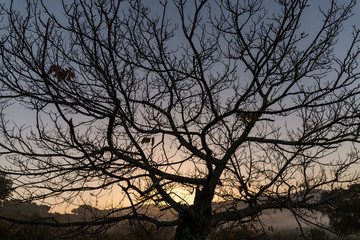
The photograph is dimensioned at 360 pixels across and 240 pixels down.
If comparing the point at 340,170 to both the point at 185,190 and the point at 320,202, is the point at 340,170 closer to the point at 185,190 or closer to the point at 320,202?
the point at 320,202

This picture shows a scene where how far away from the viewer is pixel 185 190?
6.62 metres

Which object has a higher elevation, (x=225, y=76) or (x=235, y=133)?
(x=225, y=76)

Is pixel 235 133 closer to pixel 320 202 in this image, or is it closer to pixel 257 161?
pixel 257 161

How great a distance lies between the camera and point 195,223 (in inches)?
167

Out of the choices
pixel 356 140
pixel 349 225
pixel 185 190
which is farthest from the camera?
pixel 349 225

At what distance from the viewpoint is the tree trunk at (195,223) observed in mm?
4188

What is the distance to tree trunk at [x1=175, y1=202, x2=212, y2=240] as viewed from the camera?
419 cm

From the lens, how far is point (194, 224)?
13.9ft

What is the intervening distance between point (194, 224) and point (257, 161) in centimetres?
309

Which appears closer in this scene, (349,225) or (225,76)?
(225,76)

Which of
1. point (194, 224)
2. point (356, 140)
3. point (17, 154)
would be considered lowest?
point (194, 224)

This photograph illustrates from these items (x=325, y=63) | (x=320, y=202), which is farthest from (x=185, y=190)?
(x=325, y=63)

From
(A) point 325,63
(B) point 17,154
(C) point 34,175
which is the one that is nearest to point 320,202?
(A) point 325,63

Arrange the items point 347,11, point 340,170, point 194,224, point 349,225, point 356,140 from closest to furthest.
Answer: point 194,224 → point 347,11 → point 356,140 → point 340,170 → point 349,225
